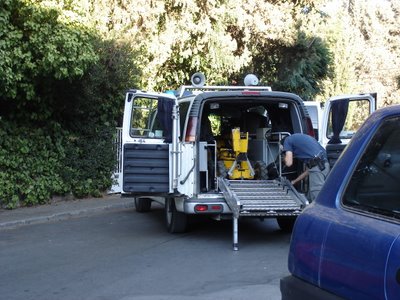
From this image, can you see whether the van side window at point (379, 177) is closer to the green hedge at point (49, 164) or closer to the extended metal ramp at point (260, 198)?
the extended metal ramp at point (260, 198)

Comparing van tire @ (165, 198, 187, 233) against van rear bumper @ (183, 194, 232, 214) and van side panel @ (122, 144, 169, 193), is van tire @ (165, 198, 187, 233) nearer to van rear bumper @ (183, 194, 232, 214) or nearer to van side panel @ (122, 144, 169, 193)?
van side panel @ (122, 144, 169, 193)

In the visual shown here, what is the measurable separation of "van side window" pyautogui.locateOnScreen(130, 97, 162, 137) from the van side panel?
385 millimetres

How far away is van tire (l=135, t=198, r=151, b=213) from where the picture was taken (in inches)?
488

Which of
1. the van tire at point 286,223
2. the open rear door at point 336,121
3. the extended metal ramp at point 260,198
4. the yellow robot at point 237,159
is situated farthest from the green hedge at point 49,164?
the open rear door at point 336,121

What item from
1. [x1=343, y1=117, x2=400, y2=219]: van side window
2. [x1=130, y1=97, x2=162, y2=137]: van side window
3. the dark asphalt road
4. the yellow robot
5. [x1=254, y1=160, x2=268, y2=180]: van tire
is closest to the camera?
[x1=343, y1=117, x2=400, y2=219]: van side window

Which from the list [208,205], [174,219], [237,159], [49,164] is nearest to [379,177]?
[208,205]

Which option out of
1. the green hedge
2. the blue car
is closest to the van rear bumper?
the blue car

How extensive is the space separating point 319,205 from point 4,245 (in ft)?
23.2

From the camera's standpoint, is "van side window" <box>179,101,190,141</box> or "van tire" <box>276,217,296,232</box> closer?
"van side window" <box>179,101,190,141</box>

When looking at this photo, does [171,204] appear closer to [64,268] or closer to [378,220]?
[64,268]

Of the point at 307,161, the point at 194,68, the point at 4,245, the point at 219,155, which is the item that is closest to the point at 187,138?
the point at 219,155

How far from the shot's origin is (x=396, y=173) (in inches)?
111

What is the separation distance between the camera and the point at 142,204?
12.5 meters

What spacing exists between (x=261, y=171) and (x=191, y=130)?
1702mm
